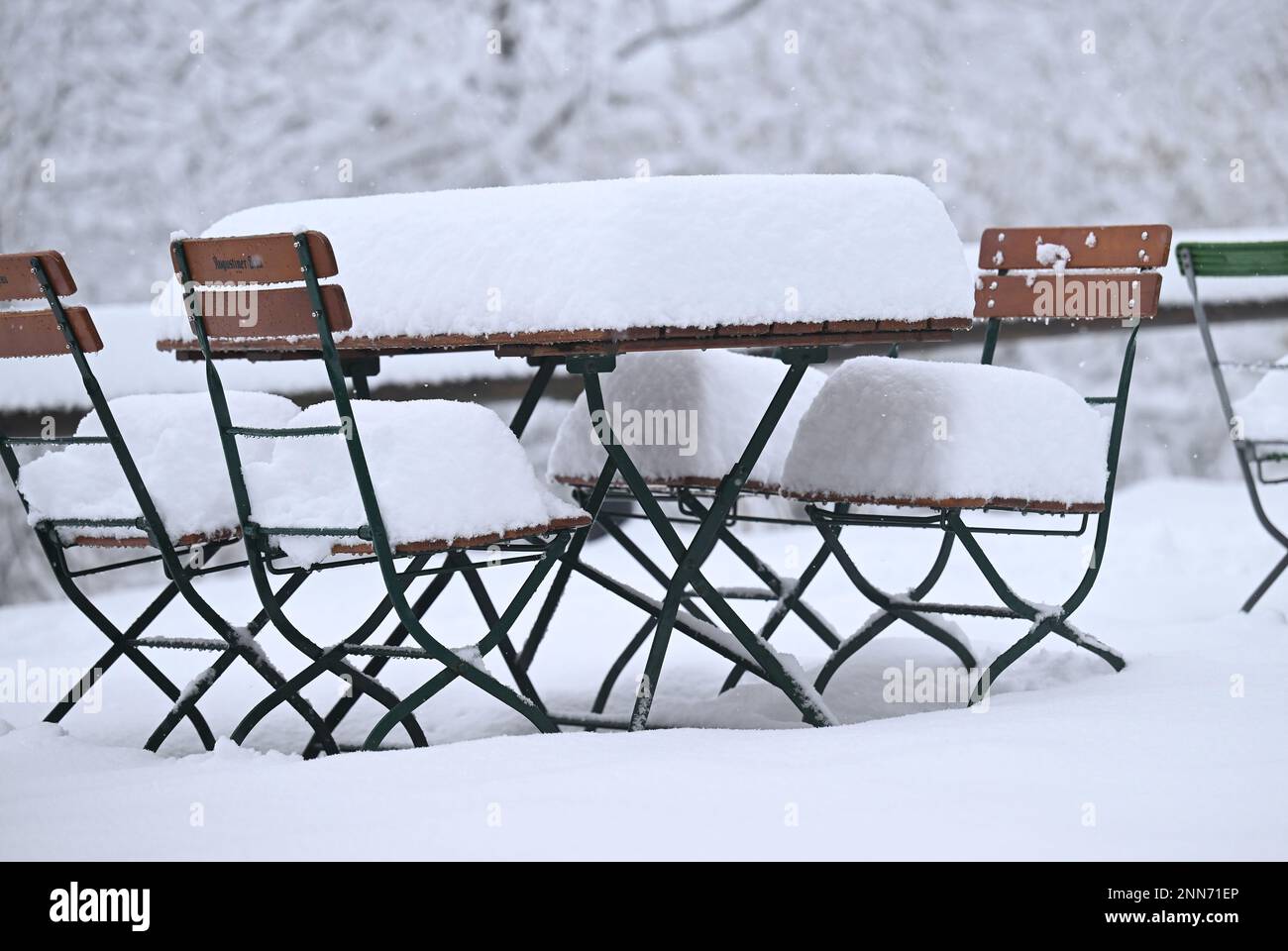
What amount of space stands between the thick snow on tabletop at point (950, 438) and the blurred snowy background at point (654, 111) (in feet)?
15.8

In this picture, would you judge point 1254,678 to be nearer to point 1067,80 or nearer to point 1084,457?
point 1084,457

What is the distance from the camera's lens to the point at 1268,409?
3.68 metres

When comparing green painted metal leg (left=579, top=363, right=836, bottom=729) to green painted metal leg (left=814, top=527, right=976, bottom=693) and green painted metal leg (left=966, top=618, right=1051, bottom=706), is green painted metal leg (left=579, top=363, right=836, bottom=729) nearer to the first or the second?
green painted metal leg (left=966, top=618, right=1051, bottom=706)

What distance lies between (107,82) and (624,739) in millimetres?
5798

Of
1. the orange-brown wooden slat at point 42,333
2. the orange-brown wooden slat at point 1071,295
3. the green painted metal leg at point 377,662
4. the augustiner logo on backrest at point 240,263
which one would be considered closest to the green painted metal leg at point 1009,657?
the orange-brown wooden slat at point 1071,295

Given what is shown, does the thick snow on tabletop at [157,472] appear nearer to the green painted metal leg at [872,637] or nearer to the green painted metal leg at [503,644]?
the green painted metal leg at [503,644]

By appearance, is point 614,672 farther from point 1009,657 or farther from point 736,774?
point 736,774

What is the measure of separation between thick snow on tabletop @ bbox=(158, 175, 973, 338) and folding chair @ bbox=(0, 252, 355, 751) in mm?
384

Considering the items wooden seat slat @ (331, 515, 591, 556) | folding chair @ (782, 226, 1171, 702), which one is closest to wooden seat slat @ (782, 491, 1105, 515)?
folding chair @ (782, 226, 1171, 702)

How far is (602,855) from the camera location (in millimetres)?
1628

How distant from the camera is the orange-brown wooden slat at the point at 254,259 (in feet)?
6.97

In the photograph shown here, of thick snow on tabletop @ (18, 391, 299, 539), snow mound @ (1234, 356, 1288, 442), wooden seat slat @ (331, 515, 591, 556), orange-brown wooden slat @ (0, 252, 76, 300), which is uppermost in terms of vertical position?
orange-brown wooden slat @ (0, 252, 76, 300)

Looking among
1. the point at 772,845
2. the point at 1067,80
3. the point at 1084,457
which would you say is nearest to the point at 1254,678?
the point at 1084,457

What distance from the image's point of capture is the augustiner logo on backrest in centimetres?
219
